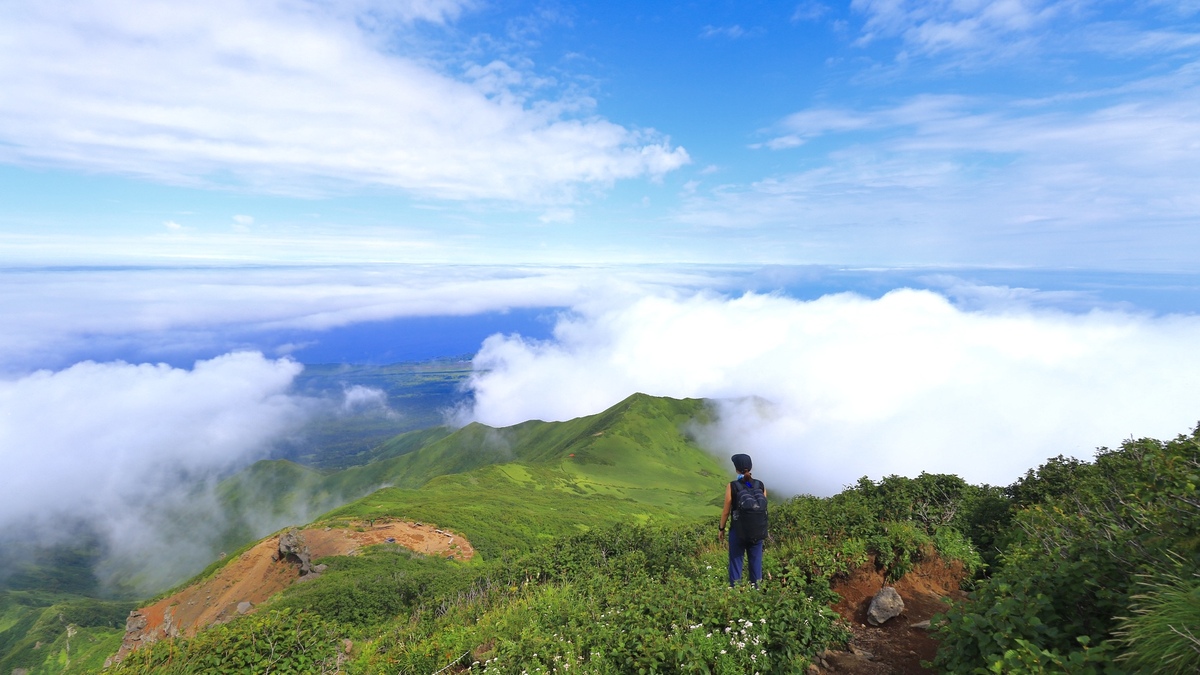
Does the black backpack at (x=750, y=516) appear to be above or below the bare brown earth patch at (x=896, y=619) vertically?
above

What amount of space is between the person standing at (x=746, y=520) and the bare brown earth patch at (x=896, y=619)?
2.19m

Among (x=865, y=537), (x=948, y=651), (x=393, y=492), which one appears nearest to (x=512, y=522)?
(x=393, y=492)

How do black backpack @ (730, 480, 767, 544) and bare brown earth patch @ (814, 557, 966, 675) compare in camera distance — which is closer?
bare brown earth patch @ (814, 557, 966, 675)

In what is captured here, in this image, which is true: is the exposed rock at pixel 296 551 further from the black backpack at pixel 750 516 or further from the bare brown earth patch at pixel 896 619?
the bare brown earth patch at pixel 896 619

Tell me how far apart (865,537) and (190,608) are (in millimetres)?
75061

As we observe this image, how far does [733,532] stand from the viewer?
12359mm

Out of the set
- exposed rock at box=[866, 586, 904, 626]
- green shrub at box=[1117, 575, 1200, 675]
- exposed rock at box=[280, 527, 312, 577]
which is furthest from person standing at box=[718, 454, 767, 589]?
exposed rock at box=[280, 527, 312, 577]

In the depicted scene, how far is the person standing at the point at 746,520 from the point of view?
38.8 ft

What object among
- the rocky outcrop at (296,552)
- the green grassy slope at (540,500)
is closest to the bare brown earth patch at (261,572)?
the rocky outcrop at (296,552)

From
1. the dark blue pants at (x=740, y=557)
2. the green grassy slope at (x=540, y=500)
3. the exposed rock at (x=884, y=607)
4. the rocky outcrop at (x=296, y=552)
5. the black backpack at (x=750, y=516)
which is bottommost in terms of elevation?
the green grassy slope at (x=540, y=500)

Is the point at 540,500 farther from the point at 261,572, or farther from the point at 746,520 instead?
the point at 746,520

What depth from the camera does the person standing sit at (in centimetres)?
1182

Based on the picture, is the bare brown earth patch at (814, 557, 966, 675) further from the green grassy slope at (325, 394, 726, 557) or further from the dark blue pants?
the green grassy slope at (325, 394, 726, 557)

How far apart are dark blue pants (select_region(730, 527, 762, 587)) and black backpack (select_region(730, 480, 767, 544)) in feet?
0.64
